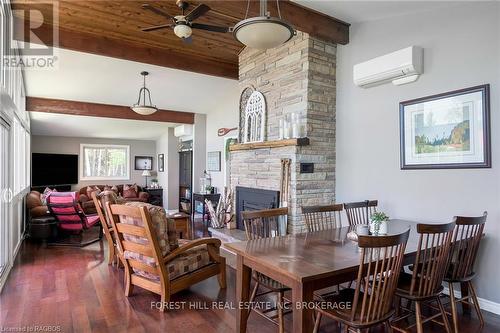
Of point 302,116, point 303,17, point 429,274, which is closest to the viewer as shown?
point 429,274

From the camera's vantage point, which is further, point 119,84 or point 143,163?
point 143,163

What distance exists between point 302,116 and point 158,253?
2.43 metres

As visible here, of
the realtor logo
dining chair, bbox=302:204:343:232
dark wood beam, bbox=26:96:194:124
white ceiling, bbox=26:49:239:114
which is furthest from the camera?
dark wood beam, bbox=26:96:194:124

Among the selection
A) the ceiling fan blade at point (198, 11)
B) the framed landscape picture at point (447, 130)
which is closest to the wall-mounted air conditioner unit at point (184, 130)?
the ceiling fan blade at point (198, 11)

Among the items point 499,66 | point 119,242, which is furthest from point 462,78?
point 119,242

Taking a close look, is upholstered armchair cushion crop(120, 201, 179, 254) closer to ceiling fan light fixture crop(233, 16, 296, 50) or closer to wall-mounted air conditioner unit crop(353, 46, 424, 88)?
ceiling fan light fixture crop(233, 16, 296, 50)

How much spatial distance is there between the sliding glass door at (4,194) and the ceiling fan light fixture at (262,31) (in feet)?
9.31

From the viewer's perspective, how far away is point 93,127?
918 cm

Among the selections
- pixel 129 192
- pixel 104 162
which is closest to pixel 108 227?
pixel 129 192

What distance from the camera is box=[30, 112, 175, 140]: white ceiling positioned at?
26.8ft

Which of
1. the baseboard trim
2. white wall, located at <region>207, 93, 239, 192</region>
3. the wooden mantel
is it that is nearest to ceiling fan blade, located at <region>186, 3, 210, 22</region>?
the wooden mantel

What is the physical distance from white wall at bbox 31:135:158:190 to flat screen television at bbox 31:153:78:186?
10.9 inches

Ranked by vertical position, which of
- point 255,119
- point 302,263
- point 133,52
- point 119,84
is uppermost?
point 133,52

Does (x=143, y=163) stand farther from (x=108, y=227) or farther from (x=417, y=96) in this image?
(x=417, y=96)
